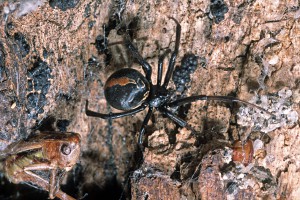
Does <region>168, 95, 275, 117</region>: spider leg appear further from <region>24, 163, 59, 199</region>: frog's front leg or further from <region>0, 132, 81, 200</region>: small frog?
<region>24, 163, 59, 199</region>: frog's front leg

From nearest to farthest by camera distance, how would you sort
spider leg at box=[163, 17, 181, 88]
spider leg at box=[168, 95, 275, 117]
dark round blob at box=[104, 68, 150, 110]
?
spider leg at box=[168, 95, 275, 117], spider leg at box=[163, 17, 181, 88], dark round blob at box=[104, 68, 150, 110]

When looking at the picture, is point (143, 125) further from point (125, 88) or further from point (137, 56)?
point (137, 56)

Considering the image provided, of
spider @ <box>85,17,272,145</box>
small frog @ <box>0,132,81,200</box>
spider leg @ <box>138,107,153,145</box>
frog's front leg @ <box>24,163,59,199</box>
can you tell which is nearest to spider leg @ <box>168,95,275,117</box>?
spider @ <box>85,17,272,145</box>

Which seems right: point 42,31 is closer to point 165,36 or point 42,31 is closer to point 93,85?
point 93,85

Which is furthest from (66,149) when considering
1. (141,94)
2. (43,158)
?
(141,94)

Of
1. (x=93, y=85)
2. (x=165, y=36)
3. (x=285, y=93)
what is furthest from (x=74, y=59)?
(x=285, y=93)

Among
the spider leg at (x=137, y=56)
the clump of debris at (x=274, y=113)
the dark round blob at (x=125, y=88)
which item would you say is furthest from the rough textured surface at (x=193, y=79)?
the dark round blob at (x=125, y=88)
